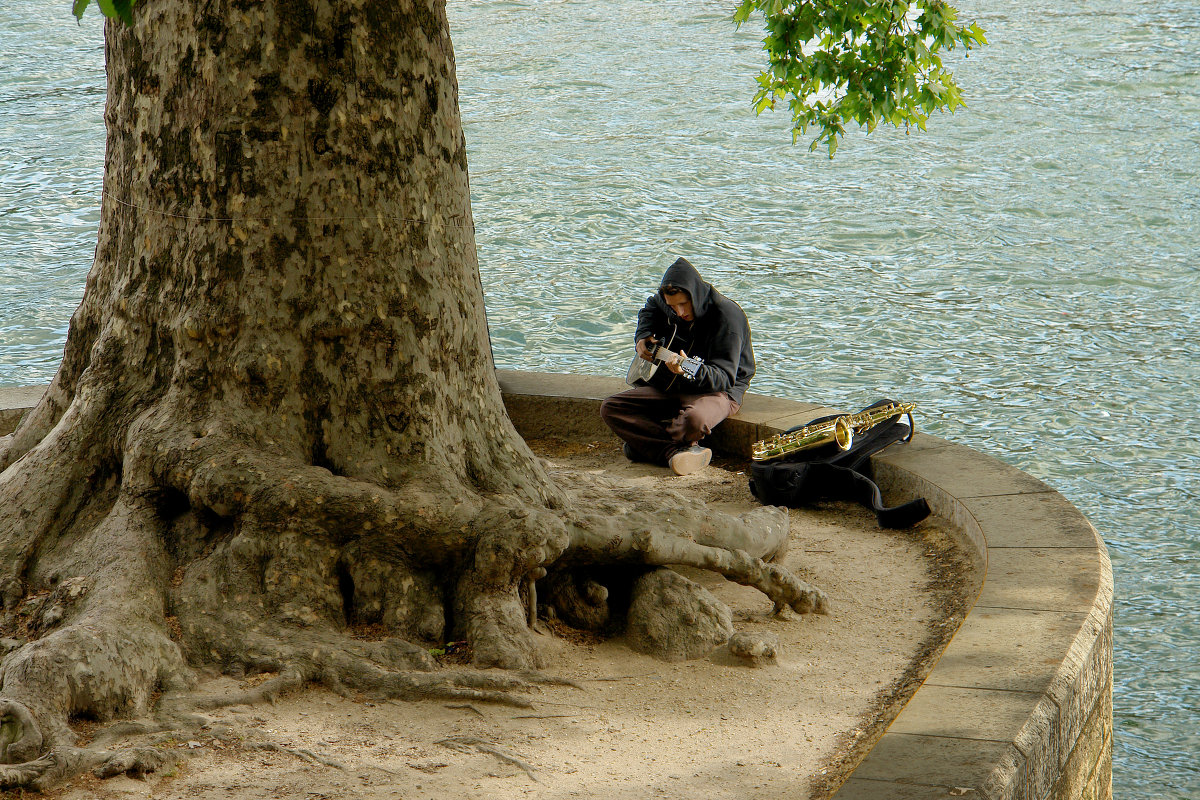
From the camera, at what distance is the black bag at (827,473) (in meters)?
5.91

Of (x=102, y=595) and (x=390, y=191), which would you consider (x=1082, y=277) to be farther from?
(x=102, y=595)

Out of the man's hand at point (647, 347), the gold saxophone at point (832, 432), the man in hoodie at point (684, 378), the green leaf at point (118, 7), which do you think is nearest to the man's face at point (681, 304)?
the man in hoodie at point (684, 378)

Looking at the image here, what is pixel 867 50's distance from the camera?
20.6 feet

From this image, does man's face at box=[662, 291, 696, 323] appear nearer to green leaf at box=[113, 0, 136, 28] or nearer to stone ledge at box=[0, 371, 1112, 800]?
stone ledge at box=[0, 371, 1112, 800]

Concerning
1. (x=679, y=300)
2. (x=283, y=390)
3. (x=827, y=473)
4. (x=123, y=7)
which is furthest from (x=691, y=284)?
(x=123, y=7)

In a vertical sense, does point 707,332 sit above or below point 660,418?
above

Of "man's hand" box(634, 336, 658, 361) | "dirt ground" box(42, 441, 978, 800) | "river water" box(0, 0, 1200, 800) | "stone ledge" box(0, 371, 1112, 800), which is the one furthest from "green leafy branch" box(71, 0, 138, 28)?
"river water" box(0, 0, 1200, 800)

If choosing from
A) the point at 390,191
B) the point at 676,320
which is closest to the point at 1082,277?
the point at 676,320

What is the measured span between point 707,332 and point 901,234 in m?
7.81

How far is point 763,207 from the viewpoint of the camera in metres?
15.5

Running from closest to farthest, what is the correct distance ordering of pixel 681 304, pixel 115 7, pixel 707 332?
pixel 115 7, pixel 681 304, pixel 707 332

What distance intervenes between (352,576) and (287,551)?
233 millimetres

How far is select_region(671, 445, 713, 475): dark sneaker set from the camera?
6613 mm

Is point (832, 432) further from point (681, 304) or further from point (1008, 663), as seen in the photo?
point (1008, 663)
